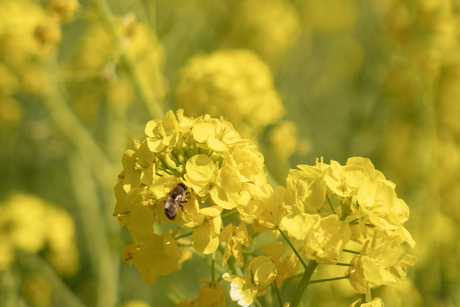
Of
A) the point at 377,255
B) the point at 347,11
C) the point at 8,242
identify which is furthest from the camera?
the point at 347,11

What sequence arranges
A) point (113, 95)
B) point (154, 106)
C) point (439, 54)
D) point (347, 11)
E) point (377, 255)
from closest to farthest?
1. point (377, 255)
2. point (154, 106)
3. point (439, 54)
4. point (113, 95)
5. point (347, 11)

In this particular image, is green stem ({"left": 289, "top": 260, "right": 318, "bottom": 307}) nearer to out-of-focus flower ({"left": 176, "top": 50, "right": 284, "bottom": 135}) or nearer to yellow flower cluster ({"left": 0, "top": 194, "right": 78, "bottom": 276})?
out-of-focus flower ({"left": 176, "top": 50, "right": 284, "bottom": 135})

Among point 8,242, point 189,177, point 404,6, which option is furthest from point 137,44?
point 189,177

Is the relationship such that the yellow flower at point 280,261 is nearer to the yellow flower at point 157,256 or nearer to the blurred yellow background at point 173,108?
the yellow flower at point 157,256

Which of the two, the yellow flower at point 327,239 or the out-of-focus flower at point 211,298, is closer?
the yellow flower at point 327,239

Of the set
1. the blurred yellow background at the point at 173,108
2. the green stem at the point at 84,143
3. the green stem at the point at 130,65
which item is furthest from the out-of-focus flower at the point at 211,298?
the green stem at the point at 84,143

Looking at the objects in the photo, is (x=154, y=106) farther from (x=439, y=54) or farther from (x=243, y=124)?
(x=439, y=54)

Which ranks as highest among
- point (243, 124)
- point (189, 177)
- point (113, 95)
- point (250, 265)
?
point (113, 95)

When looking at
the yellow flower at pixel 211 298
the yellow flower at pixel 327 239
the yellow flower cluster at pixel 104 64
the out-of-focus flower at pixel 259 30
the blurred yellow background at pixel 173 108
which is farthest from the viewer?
the out-of-focus flower at pixel 259 30
